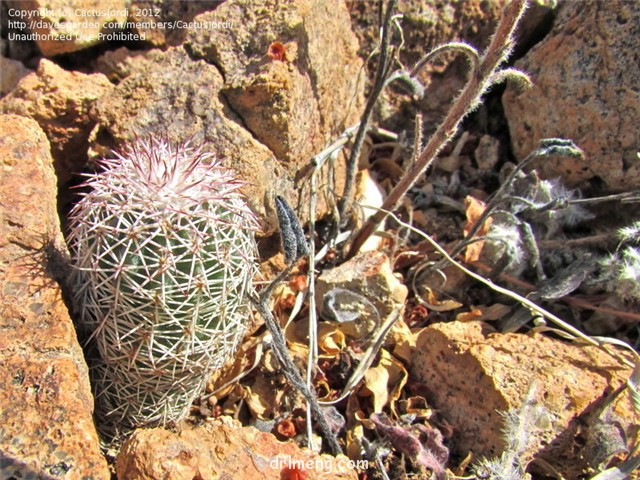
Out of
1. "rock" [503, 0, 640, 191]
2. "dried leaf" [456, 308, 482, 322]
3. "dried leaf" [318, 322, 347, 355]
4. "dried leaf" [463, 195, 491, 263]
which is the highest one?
"rock" [503, 0, 640, 191]

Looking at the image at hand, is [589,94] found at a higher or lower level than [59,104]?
higher

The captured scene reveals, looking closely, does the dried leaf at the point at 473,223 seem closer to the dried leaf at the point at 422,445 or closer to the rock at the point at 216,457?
the dried leaf at the point at 422,445

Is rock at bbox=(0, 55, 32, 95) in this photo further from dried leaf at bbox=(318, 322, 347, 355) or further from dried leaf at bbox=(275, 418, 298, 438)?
dried leaf at bbox=(275, 418, 298, 438)

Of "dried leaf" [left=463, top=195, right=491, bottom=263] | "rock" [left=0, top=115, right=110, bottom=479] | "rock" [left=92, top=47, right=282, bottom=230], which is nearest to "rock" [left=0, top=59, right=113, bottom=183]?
"rock" [left=92, top=47, right=282, bottom=230]

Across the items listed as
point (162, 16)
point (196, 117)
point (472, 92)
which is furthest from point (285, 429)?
point (162, 16)

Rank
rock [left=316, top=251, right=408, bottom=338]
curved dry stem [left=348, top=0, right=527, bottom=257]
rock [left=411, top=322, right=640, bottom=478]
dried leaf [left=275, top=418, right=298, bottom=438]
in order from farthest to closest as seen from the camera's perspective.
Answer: rock [left=316, top=251, right=408, bottom=338] < dried leaf [left=275, top=418, right=298, bottom=438] < rock [left=411, top=322, right=640, bottom=478] < curved dry stem [left=348, top=0, right=527, bottom=257]

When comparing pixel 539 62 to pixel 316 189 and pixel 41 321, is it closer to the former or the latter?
pixel 316 189

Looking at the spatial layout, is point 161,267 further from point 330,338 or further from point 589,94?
point 589,94
